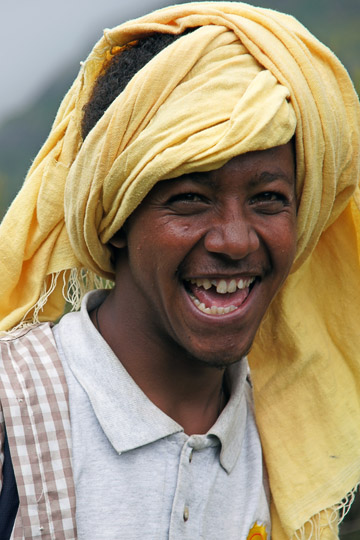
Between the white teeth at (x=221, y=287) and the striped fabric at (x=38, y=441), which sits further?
the white teeth at (x=221, y=287)

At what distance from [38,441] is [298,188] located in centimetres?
92

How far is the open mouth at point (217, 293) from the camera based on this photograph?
2.14 metres

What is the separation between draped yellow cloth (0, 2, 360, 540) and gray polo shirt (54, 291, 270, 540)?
0.64 ft

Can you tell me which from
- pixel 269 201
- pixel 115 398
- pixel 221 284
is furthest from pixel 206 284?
pixel 115 398

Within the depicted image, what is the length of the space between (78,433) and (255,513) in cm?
57

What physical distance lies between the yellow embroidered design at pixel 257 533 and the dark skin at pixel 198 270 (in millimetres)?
288

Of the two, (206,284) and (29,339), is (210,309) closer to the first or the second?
(206,284)

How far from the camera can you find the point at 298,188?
2229 mm

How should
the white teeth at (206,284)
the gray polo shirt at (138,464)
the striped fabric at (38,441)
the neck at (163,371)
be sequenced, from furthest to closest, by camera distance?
the neck at (163,371) < the white teeth at (206,284) < the gray polo shirt at (138,464) < the striped fabric at (38,441)

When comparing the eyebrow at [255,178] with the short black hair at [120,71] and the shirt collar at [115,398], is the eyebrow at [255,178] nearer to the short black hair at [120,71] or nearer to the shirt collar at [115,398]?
the short black hair at [120,71]

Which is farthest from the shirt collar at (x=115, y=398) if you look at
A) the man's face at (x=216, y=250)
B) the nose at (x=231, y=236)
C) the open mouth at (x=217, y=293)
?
the nose at (x=231, y=236)

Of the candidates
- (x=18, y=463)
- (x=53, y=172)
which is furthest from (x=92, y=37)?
(x=18, y=463)

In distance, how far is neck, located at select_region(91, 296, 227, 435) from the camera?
2.26 metres

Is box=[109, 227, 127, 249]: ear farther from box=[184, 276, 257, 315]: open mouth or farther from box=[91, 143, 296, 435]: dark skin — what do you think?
box=[184, 276, 257, 315]: open mouth
